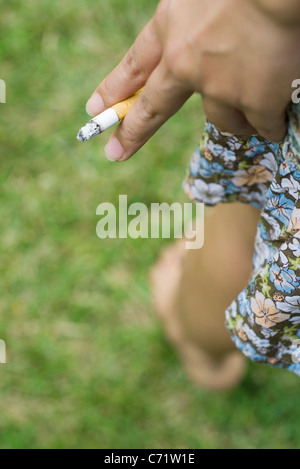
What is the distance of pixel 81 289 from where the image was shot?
1545 mm

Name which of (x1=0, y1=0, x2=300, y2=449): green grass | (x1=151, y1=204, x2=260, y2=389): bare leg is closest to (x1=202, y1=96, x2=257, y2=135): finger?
(x1=151, y1=204, x2=260, y2=389): bare leg

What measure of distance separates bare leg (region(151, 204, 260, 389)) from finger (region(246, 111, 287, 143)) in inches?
14.1

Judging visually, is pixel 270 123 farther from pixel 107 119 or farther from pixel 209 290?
pixel 209 290

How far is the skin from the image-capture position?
63cm

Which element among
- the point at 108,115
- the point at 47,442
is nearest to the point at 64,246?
the point at 47,442

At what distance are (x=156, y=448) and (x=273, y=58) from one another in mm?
1019

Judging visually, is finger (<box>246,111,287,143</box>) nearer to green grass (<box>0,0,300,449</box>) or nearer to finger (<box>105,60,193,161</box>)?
finger (<box>105,60,193,161</box>)

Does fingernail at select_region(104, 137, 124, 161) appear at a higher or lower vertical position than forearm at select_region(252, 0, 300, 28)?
lower

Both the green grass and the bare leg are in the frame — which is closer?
the bare leg

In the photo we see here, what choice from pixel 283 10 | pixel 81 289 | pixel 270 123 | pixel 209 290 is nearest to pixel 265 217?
pixel 270 123

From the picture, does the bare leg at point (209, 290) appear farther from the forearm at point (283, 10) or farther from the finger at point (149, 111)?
the forearm at point (283, 10)

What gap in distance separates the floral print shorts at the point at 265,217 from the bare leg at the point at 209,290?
167mm

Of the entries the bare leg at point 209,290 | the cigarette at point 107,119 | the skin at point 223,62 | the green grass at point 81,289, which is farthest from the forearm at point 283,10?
the green grass at point 81,289

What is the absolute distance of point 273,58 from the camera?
64 centimetres
